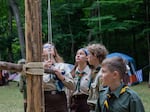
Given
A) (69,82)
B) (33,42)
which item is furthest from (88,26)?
(33,42)

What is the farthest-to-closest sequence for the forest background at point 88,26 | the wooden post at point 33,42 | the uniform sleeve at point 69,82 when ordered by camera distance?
the forest background at point 88,26 → the uniform sleeve at point 69,82 → the wooden post at point 33,42

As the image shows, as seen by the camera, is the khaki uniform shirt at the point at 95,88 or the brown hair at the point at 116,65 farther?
the khaki uniform shirt at the point at 95,88

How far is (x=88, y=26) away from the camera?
2284cm

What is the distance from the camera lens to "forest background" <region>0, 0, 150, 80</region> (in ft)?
66.7

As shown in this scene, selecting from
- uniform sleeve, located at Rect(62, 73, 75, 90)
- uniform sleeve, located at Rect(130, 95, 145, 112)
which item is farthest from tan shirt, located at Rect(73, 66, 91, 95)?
uniform sleeve, located at Rect(130, 95, 145, 112)

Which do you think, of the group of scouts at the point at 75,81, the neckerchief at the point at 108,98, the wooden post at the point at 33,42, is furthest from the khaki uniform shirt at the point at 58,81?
the neckerchief at the point at 108,98

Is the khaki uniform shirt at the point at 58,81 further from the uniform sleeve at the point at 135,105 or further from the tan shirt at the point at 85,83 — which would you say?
the uniform sleeve at the point at 135,105

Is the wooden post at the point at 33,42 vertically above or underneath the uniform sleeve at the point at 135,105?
above

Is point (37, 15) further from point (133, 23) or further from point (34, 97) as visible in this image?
point (133, 23)

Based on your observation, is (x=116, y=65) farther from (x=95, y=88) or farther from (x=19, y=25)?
(x=19, y=25)

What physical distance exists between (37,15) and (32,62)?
37 cm

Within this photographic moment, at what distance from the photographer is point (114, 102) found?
8.51ft

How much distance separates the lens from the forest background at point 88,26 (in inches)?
801

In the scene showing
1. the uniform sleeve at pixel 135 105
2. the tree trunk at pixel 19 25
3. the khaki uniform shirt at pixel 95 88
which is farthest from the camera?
the tree trunk at pixel 19 25
